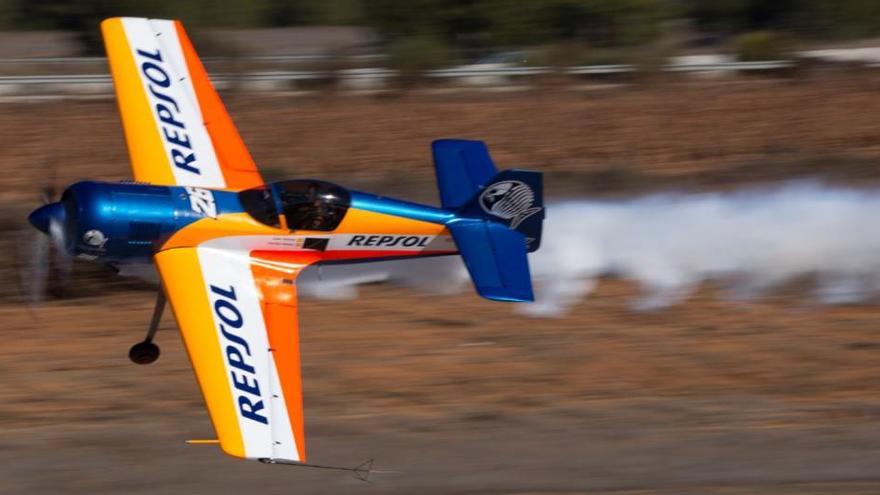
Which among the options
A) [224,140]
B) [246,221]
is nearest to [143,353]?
[246,221]

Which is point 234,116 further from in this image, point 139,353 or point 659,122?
point 139,353

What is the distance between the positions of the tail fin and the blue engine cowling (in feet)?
9.38

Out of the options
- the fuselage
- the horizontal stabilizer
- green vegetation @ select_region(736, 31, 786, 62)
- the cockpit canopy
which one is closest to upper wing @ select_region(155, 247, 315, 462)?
the fuselage

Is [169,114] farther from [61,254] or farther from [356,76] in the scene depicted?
[356,76]

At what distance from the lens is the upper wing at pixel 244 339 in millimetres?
9438

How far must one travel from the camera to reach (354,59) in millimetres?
24703

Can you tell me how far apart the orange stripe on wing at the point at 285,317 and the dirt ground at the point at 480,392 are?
1067 millimetres

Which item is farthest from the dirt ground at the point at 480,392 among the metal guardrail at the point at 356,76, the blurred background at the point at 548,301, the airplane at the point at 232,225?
the metal guardrail at the point at 356,76

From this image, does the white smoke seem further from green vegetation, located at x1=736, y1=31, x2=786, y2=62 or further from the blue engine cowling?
green vegetation, located at x1=736, y1=31, x2=786, y2=62

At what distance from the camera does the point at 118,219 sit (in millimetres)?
11922

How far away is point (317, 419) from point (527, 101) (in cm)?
1129

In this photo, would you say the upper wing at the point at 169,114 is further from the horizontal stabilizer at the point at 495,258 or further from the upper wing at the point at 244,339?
the horizontal stabilizer at the point at 495,258

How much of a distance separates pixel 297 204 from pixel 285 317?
1.78 m

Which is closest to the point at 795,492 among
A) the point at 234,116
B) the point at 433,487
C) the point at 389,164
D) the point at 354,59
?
the point at 433,487
